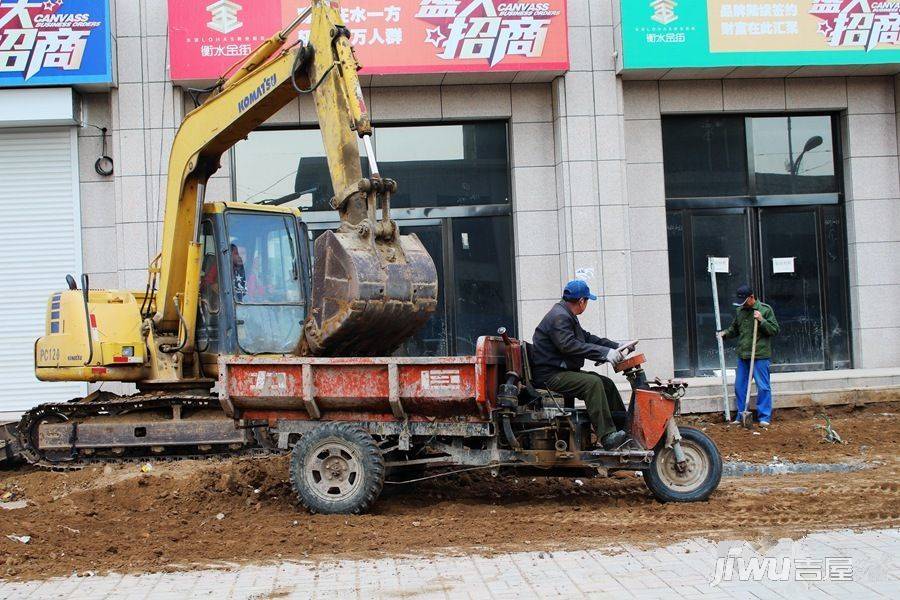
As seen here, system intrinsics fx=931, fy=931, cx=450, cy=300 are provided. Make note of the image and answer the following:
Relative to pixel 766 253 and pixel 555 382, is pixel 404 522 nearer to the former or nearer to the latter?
pixel 555 382

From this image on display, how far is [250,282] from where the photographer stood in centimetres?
1053

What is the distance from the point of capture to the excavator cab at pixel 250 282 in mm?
10344

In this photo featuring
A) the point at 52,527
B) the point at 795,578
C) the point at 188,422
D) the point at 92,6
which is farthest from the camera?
the point at 92,6

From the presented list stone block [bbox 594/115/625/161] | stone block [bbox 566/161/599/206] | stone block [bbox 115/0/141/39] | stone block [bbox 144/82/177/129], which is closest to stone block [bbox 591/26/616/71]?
stone block [bbox 594/115/625/161]

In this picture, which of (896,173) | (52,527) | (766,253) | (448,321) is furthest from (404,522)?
(896,173)

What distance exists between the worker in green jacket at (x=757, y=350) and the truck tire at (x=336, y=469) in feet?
22.1

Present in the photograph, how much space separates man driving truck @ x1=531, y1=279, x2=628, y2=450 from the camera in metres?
7.77

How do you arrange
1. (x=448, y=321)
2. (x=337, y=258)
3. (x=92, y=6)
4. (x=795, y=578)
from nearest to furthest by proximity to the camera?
(x=795, y=578), (x=337, y=258), (x=92, y=6), (x=448, y=321)

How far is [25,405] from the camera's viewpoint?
14180 millimetres

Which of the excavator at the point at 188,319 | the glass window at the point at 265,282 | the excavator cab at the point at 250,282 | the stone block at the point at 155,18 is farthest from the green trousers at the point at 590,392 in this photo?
the stone block at the point at 155,18

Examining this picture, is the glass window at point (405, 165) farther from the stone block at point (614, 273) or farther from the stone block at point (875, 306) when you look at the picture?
the stone block at point (875, 306)

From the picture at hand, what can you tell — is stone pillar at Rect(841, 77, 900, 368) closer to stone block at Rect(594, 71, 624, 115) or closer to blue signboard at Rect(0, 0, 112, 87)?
stone block at Rect(594, 71, 624, 115)

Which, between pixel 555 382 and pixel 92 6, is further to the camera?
pixel 92 6

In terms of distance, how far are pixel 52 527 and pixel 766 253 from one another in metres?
11.9
